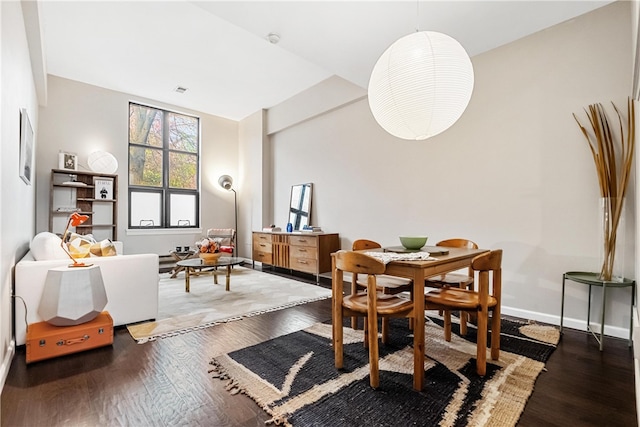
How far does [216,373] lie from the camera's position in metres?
1.99

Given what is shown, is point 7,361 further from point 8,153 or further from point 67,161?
point 67,161

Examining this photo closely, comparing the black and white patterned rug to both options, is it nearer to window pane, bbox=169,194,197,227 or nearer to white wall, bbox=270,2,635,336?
white wall, bbox=270,2,635,336

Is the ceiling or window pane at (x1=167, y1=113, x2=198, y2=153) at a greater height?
the ceiling

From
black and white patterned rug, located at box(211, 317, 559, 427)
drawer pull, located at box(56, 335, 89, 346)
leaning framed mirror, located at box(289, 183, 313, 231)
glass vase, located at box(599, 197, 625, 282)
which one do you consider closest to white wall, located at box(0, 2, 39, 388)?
drawer pull, located at box(56, 335, 89, 346)

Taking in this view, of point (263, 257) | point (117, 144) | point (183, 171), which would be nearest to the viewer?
point (117, 144)

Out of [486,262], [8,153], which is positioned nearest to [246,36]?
[8,153]

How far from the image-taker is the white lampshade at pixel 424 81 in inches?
73.0

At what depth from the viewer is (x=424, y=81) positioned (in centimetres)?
187

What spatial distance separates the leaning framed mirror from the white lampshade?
11.7 feet

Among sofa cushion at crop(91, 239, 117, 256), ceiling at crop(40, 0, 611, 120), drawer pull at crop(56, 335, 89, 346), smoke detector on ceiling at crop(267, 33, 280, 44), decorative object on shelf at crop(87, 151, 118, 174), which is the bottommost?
drawer pull at crop(56, 335, 89, 346)

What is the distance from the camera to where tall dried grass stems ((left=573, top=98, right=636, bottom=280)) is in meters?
2.48

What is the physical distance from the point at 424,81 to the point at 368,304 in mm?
1370

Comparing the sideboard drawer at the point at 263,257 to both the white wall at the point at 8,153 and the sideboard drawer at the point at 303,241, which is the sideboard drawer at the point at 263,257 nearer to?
the sideboard drawer at the point at 303,241

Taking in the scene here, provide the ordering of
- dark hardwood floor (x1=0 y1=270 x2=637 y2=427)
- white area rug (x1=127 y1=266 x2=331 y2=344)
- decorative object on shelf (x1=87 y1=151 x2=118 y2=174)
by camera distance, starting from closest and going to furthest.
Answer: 1. dark hardwood floor (x1=0 y1=270 x2=637 y2=427)
2. white area rug (x1=127 y1=266 x2=331 y2=344)
3. decorative object on shelf (x1=87 y1=151 x2=118 y2=174)
